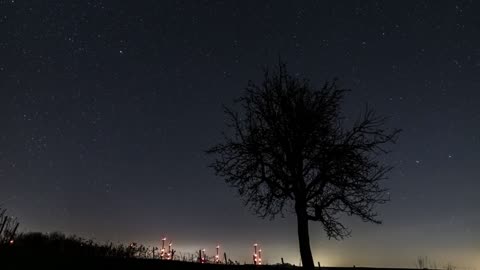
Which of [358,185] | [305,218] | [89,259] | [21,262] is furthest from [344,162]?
[21,262]

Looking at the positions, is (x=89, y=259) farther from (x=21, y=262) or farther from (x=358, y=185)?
(x=358, y=185)

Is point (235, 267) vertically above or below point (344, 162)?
below

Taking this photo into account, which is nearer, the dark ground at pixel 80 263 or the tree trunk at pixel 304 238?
the dark ground at pixel 80 263

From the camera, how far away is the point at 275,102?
22375mm

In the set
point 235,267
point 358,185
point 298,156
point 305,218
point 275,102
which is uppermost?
point 275,102

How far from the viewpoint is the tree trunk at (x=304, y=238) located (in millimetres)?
19375

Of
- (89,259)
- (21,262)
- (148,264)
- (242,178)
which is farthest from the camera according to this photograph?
(242,178)

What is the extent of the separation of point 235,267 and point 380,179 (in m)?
7.88

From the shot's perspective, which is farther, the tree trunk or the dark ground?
the tree trunk

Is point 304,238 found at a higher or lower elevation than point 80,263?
higher

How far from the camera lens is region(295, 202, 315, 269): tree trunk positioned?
63.6ft

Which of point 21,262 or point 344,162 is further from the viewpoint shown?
point 344,162

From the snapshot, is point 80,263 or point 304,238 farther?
point 304,238

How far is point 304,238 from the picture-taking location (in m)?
19.8
